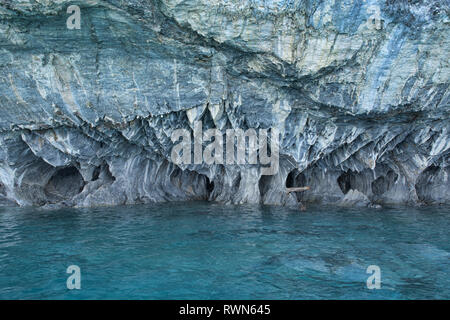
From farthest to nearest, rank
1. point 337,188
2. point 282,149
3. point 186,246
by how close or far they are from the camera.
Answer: point 337,188 < point 282,149 < point 186,246

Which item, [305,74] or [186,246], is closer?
[186,246]

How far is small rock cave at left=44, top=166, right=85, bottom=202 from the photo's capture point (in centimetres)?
2169

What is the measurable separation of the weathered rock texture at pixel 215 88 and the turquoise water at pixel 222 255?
152 inches

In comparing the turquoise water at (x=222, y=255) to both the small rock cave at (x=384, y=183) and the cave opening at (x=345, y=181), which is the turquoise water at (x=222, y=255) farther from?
the cave opening at (x=345, y=181)

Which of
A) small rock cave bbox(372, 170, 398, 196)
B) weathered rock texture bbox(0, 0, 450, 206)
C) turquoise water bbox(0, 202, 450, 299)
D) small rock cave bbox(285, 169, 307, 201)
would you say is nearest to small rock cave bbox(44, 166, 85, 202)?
weathered rock texture bbox(0, 0, 450, 206)

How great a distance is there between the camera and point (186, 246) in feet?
38.1

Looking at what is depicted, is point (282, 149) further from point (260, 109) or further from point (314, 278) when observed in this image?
point (314, 278)

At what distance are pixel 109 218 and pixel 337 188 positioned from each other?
13945 millimetres

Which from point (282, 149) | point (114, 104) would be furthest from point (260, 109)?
point (114, 104)

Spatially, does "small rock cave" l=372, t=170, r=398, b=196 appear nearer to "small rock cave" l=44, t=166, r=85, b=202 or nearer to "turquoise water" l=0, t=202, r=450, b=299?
"turquoise water" l=0, t=202, r=450, b=299

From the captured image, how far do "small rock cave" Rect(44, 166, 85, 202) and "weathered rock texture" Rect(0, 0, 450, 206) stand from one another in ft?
0.45

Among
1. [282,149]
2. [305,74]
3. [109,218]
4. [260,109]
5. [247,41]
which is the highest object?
Answer: [247,41]

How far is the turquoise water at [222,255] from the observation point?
8.20 metres
